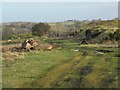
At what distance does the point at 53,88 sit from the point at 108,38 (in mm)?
38966

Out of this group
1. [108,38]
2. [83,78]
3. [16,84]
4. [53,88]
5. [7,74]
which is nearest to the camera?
[53,88]

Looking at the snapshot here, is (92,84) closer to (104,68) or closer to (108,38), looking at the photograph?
(104,68)

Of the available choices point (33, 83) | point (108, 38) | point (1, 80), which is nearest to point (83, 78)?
point (33, 83)

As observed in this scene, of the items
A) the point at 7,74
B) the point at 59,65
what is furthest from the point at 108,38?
the point at 7,74

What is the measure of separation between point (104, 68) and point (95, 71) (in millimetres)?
1638

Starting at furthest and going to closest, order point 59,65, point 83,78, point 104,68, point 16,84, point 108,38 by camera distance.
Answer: point 108,38
point 59,65
point 104,68
point 83,78
point 16,84

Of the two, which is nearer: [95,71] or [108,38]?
[95,71]

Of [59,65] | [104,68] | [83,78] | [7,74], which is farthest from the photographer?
[59,65]

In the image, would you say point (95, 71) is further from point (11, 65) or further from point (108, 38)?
point (108, 38)

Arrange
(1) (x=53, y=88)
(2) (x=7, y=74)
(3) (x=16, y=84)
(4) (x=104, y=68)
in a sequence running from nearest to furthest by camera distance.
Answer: (1) (x=53, y=88) < (3) (x=16, y=84) < (2) (x=7, y=74) < (4) (x=104, y=68)

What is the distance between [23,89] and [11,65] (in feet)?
31.0

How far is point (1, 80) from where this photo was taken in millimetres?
20219

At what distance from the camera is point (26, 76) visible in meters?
21.7

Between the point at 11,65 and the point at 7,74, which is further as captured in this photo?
the point at 11,65
